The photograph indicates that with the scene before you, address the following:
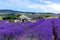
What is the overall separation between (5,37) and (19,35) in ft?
0.81

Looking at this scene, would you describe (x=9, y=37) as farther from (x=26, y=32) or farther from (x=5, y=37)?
(x=26, y=32)

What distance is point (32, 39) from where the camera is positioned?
11.6ft

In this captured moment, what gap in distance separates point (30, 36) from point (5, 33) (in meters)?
0.45

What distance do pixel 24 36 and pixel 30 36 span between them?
108 mm

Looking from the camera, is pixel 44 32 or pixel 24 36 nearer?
pixel 24 36

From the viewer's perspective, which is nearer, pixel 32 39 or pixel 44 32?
pixel 32 39

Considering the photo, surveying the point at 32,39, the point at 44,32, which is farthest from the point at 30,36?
the point at 44,32

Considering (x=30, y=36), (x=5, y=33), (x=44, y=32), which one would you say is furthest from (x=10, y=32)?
(x=44, y=32)

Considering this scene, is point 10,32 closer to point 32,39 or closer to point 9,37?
point 9,37

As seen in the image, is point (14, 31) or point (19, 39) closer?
point (19, 39)

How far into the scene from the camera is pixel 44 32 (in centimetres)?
380

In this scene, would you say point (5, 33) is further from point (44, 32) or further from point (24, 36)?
point (44, 32)

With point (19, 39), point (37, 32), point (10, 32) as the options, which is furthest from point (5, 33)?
point (37, 32)

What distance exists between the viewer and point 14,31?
3773 millimetres
